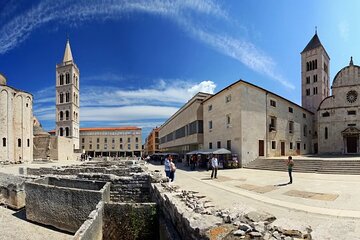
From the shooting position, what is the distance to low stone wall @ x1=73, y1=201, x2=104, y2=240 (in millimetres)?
7191

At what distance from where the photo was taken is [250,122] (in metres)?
28.8

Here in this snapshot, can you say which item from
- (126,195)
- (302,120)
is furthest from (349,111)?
(126,195)

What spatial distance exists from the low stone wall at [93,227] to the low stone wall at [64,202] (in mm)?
1343

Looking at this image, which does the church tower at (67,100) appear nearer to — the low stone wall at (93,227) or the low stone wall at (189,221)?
the low stone wall at (93,227)

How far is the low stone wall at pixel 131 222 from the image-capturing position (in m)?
9.21

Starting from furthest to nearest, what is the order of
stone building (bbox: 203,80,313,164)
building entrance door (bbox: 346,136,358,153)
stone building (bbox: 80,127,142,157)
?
stone building (bbox: 80,127,142,157)
building entrance door (bbox: 346,136,358,153)
stone building (bbox: 203,80,313,164)

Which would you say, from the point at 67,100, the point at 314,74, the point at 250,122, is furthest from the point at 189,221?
the point at 67,100

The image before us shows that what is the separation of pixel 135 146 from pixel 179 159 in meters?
72.4

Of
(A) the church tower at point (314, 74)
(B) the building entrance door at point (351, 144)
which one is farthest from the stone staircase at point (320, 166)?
(A) the church tower at point (314, 74)

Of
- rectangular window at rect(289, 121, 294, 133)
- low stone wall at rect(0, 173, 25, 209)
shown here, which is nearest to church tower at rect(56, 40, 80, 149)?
low stone wall at rect(0, 173, 25, 209)

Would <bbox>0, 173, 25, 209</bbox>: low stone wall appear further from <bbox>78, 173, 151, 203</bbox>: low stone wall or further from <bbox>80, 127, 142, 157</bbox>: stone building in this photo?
<bbox>80, 127, 142, 157</bbox>: stone building

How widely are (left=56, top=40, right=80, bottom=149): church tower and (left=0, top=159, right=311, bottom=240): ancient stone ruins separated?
58284 mm

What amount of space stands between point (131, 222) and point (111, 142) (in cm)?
10870

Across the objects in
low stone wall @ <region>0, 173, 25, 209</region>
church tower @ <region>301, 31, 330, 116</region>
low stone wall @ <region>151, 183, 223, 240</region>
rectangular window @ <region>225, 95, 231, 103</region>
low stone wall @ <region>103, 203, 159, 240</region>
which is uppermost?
church tower @ <region>301, 31, 330, 116</region>
